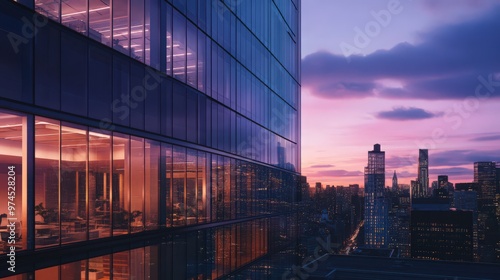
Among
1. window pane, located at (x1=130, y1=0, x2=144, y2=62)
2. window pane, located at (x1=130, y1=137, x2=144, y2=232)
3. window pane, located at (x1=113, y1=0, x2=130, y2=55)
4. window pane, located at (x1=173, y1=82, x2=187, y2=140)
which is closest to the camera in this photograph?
window pane, located at (x1=113, y1=0, x2=130, y2=55)

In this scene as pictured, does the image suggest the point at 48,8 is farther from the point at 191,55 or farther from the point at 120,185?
the point at 191,55

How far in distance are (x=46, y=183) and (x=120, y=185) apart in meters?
Answer: 3.58

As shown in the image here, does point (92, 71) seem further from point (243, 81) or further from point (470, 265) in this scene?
point (470, 265)

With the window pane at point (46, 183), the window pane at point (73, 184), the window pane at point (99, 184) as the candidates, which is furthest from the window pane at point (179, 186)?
the window pane at point (46, 183)

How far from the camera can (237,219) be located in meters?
28.1

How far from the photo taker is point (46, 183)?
12164 millimetres

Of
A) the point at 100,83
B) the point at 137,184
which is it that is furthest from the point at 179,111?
the point at 100,83

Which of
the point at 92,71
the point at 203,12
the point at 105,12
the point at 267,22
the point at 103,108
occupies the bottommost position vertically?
the point at 103,108

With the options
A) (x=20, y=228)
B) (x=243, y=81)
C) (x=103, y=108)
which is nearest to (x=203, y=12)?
(x=243, y=81)

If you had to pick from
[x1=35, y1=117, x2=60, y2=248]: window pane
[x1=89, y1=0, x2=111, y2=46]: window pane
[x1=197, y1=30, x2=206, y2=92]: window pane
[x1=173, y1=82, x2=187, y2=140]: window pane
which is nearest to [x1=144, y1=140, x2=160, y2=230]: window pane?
[x1=173, y1=82, x2=187, y2=140]: window pane

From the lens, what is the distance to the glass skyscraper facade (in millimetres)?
11742

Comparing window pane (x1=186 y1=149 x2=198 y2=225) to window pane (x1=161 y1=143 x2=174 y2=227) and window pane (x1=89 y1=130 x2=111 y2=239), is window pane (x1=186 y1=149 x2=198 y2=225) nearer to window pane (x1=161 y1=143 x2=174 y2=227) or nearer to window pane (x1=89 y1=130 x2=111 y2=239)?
window pane (x1=161 y1=143 x2=174 y2=227)

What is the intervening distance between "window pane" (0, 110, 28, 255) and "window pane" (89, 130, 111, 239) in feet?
8.35

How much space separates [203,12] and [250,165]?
11.4 metres
